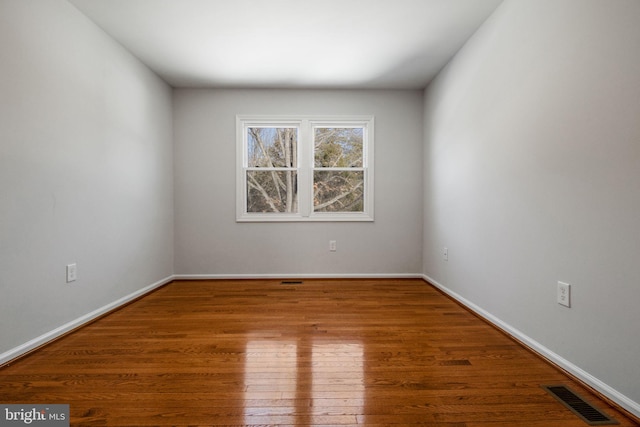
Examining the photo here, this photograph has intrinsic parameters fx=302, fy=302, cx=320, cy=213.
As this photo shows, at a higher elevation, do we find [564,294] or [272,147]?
[272,147]

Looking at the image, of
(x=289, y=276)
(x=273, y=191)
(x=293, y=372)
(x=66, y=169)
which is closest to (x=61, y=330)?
(x=66, y=169)

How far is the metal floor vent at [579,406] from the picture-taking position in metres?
1.29

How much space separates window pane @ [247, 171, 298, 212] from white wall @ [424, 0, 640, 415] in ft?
6.71

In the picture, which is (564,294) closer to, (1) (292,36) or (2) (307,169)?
(1) (292,36)

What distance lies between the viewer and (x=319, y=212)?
157 inches

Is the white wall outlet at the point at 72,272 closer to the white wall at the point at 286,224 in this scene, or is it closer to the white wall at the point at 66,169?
the white wall at the point at 66,169

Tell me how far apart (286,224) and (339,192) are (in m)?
0.82

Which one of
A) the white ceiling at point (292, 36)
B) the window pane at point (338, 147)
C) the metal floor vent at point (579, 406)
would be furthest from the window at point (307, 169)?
the metal floor vent at point (579, 406)

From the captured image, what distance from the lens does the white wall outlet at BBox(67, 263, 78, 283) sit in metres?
2.22

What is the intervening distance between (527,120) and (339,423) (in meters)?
2.09

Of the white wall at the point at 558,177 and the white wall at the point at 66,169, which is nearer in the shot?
the white wall at the point at 558,177

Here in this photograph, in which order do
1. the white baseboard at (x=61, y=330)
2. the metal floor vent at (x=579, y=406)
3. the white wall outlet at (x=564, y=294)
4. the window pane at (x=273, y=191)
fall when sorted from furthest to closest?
the window pane at (x=273, y=191)
the white baseboard at (x=61, y=330)
the white wall outlet at (x=564, y=294)
the metal floor vent at (x=579, y=406)

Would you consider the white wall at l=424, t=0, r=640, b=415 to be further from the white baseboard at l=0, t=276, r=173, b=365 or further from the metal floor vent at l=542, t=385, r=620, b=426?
the white baseboard at l=0, t=276, r=173, b=365

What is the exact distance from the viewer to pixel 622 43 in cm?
138
